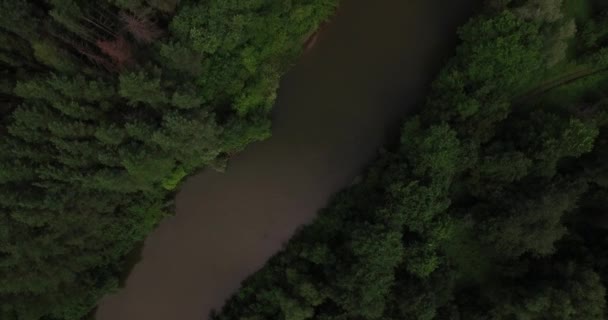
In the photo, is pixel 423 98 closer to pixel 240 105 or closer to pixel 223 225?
pixel 240 105

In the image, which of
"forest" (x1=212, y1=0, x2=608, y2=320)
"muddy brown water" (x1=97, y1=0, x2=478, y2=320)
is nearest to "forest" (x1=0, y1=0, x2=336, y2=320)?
"muddy brown water" (x1=97, y1=0, x2=478, y2=320)

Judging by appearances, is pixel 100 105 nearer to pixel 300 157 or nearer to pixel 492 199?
pixel 300 157

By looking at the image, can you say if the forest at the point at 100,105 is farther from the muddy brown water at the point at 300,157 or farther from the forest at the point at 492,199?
the forest at the point at 492,199

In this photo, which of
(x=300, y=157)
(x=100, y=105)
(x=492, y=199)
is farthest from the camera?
(x=300, y=157)

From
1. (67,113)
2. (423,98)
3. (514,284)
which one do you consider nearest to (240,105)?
(67,113)

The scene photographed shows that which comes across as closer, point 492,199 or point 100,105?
point 100,105

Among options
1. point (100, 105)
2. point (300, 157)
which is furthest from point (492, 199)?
point (100, 105)

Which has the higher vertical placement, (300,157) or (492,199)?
(300,157)
